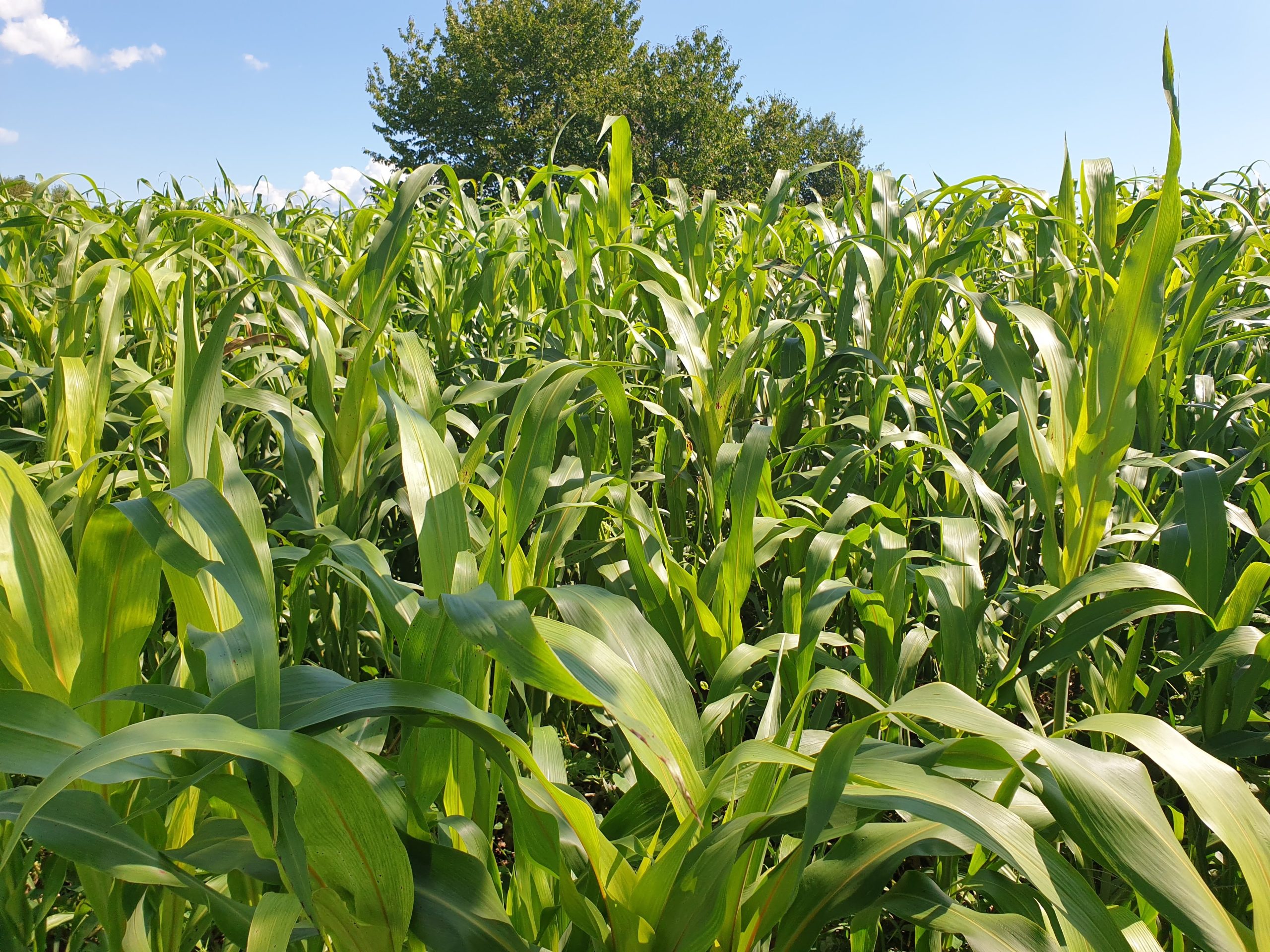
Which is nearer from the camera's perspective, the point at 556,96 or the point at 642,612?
the point at 642,612

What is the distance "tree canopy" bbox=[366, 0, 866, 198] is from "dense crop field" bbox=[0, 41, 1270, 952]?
2406 centimetres

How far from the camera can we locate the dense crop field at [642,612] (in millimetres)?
452

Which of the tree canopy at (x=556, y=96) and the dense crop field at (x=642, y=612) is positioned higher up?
the tree canopy at (x=556, y=96)

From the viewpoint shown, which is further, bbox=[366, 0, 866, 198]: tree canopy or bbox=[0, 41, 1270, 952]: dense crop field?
bbox=[366, 0, 866, 198]: tree canopy

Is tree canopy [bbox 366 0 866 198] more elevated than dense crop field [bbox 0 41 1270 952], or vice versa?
tree canopy [bbox 366 0 866 198]

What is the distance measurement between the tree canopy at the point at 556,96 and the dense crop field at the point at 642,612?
2406 centimetres

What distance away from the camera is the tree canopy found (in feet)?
81.7

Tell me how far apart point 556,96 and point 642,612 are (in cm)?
2777

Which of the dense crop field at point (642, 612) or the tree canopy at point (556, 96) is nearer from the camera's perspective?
the dense crop field at point (642, 612)

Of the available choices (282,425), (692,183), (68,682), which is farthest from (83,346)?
(692,183)

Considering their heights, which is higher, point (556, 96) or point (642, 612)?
point (556, 96)

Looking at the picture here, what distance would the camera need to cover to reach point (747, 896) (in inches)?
20.7

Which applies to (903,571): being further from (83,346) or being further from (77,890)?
(83,346)

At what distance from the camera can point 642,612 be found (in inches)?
33.8
